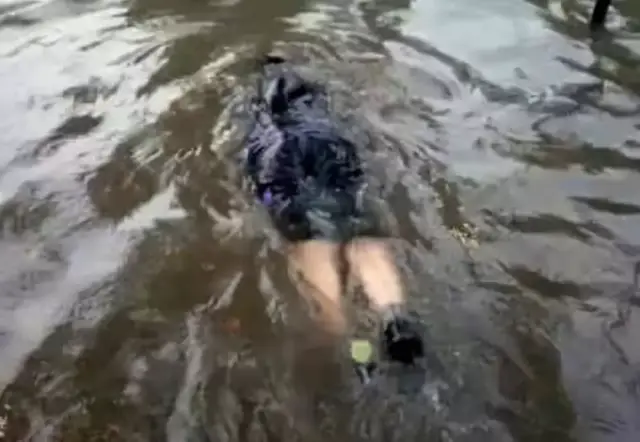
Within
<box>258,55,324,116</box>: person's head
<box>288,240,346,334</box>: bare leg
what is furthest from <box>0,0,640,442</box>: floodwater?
<box>258,55,324,116</box>: person's head

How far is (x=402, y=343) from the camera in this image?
2.01 m

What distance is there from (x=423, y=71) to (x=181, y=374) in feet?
5.19

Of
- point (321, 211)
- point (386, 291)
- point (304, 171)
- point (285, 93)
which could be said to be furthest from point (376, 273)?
point (285, 93)

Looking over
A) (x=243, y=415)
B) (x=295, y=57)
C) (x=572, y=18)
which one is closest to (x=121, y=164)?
(x=295, y=57)

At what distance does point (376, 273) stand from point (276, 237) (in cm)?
33

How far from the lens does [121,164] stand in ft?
8.98

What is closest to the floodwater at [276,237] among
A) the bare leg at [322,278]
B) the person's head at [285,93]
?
the bare leg at [322,278]

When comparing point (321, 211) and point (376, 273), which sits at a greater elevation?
point (321, 211)

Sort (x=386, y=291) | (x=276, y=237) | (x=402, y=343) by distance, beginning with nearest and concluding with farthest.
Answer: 1. (x=402, y=343)
2. (x=386, y=291)
3. (x=276, y=237)

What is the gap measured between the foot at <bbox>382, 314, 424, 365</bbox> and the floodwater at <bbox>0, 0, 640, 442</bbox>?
57 millimetres

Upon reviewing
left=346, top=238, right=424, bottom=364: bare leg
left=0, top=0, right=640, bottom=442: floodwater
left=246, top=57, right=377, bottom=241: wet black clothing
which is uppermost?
left=246, top=57, right=377, bottom=241: wet black clothing

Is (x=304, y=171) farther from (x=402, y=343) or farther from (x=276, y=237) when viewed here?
(x=402, y=343)

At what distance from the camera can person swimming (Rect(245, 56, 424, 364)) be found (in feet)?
7.41

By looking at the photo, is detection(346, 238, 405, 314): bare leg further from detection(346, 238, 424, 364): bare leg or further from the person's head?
the person's head
